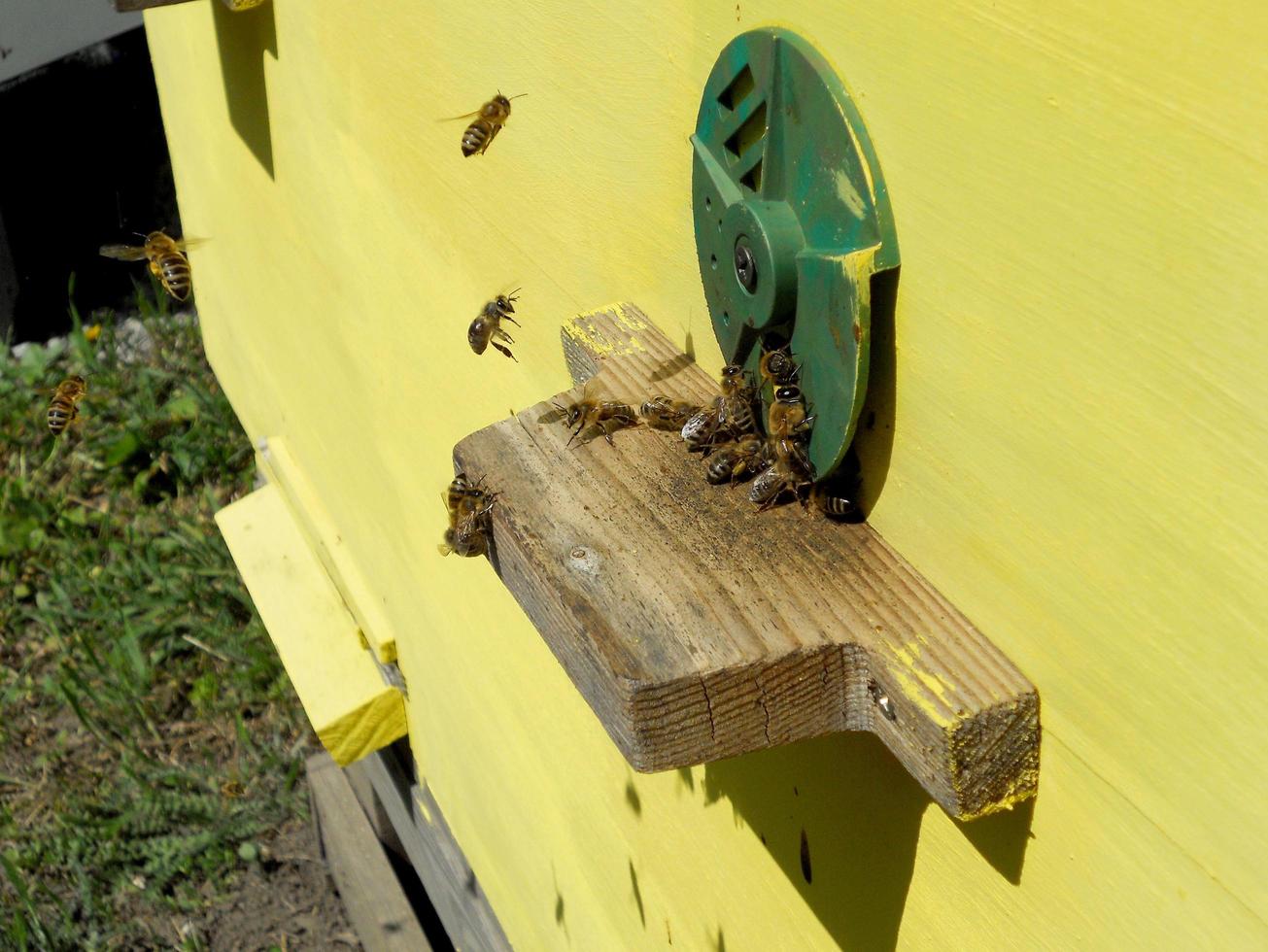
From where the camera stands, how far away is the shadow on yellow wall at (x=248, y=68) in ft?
10.4

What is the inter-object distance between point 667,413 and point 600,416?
Answer: 0.07m

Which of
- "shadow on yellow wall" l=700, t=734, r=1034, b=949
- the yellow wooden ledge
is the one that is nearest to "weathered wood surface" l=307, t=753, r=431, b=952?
the yellow wooden ledge

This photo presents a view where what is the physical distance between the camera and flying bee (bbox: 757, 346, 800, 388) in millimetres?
1232

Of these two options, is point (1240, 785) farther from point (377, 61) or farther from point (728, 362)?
point (377, 61)

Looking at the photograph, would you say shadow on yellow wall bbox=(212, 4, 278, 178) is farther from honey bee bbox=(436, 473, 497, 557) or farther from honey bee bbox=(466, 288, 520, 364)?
honey bee bbox=(436, 473, 497, 557)

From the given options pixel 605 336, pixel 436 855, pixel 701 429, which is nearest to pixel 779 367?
pixel 701 429

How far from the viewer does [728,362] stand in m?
A: 1.37

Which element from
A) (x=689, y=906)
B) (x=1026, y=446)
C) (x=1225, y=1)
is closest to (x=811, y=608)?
(x=1026, y=446)

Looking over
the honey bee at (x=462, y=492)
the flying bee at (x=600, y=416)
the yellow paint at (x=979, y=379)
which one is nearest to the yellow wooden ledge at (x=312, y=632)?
the yellow paint at (x=979, y=379)

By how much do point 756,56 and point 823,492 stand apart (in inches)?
16.7

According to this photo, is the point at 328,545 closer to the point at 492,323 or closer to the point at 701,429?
the point at 492,323

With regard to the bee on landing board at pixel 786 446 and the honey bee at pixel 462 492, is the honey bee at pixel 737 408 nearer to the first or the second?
the bee on landing board at pixel 786 446

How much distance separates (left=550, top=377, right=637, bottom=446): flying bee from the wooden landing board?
0.07m

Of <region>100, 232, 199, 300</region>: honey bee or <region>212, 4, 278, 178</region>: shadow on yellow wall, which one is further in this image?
<region>100, 232, 199, 300</region>: honey bee
